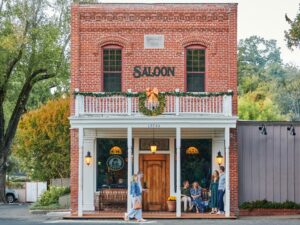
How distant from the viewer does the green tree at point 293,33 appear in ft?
109

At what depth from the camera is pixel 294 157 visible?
32.4 meters

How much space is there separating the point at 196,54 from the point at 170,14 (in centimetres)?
192

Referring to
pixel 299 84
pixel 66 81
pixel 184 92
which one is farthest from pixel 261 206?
pixel 299 84

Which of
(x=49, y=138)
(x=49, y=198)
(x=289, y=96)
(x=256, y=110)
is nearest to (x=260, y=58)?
(x=289, y=96)

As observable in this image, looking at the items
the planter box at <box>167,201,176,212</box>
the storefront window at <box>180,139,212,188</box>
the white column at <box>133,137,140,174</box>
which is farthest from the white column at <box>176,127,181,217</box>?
the white column at <box>133,137,140,174</box>

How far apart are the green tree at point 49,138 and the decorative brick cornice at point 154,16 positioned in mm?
17061

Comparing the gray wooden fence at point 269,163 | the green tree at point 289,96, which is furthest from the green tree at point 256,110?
the gray wooden fence at point 269,163

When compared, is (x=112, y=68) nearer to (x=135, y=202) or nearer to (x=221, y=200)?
(x=135, y=202)

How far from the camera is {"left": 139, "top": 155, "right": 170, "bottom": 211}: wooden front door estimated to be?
33031mm

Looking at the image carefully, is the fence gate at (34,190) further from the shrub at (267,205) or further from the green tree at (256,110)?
the shrub at (267,205)

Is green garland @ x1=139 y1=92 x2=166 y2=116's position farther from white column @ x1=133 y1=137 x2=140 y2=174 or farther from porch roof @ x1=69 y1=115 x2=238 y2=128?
white column @ x1=133 y1=137 x2=140 y2=174

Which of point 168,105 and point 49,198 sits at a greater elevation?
point 168,105

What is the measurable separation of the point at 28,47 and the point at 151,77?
39.6ft

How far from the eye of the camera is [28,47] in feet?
140
